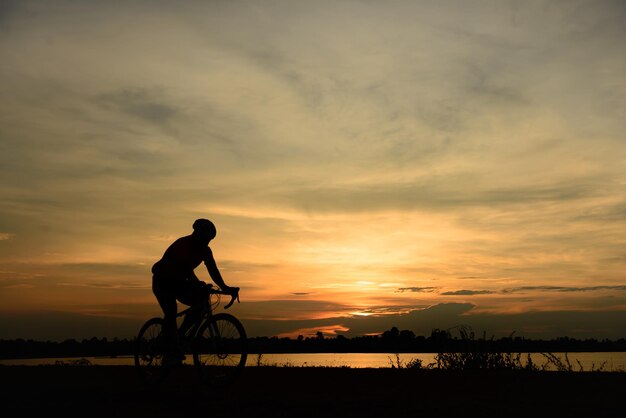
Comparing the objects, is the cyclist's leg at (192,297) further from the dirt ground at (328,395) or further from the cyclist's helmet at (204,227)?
the dirt ground at (328,395)

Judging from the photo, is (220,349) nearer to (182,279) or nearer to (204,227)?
(182,279)

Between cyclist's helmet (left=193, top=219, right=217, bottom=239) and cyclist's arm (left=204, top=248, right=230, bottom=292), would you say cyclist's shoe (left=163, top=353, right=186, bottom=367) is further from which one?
cyclist's helmet (left=193, top=219, right=217, bottom=239)

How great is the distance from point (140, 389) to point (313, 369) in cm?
528

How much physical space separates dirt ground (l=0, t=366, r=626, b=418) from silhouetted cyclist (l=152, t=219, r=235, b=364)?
37.1 inches

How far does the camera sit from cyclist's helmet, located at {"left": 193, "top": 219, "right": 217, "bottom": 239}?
9930 millimetres

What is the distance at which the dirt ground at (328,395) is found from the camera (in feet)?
26.0

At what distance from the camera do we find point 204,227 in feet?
32.7

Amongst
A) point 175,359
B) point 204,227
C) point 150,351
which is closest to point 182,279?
point 204,227

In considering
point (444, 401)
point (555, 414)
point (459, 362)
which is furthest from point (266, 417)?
point (459, 362)

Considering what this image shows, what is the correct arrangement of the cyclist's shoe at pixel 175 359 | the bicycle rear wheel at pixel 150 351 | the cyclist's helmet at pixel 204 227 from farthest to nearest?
the bicycle rear wheel at pixel 150 351
the cyclist's shoe at pixel 175 359
the cyclist's helmet at pixel 204 227

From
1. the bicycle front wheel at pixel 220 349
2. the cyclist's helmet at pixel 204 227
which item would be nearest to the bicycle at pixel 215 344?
the bicycle front wheel at pixel 220 349

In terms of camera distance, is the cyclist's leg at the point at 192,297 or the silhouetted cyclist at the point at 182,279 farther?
the cyclist's leg at the point at 192,297

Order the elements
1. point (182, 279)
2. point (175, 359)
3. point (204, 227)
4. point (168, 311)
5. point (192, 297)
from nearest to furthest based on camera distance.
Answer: point (204, 227) → point (182, 279) → point (192, 297) → point (168, 311) → point (175, 359)

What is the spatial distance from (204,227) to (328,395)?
10.1ft
